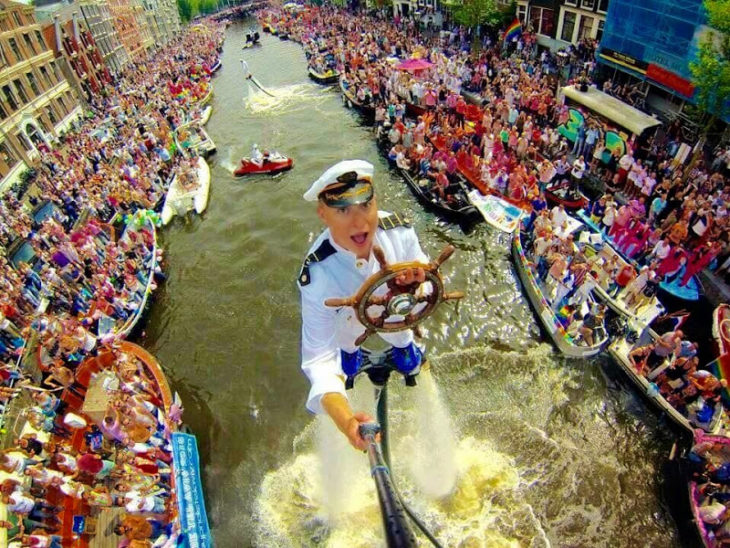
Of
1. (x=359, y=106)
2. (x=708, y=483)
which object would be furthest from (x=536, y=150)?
(x=359, y=106)

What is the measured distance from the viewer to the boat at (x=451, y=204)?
703 inches

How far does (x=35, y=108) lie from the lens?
33000 millimetres

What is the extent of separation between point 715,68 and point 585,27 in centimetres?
1589

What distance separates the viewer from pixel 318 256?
3801 millimetres

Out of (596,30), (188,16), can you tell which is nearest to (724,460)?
(596,30)

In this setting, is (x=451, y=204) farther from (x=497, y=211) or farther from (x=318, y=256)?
(x=318, y=256)

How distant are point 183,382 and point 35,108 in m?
32.9

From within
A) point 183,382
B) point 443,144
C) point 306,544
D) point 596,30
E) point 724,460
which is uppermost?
point 596,30

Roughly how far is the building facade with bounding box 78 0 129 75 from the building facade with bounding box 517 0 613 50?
51.2m

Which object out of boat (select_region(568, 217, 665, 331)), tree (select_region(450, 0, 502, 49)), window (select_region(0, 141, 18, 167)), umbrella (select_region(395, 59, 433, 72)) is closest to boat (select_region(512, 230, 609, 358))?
boat (select_region(568, 217, 665, 331))

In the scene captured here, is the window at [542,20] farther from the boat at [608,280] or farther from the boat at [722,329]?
the boat at [722,329]

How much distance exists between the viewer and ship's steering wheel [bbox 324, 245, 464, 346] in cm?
339

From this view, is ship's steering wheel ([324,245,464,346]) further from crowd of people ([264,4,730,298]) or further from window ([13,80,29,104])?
window ([13,80,29,104])

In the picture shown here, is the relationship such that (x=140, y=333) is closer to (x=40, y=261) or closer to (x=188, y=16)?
(x=40, y=261)
